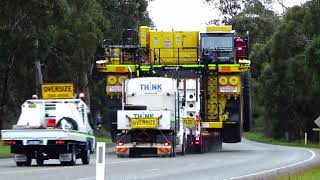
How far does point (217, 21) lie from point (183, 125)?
2847 inches

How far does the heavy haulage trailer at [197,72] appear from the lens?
3909 centimetres

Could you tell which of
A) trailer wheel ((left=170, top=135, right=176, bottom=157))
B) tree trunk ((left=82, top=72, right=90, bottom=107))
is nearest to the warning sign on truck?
trailer wheel ((left=170, top=135, right=176, bottom=157))

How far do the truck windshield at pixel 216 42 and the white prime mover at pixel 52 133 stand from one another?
1164 centimetres

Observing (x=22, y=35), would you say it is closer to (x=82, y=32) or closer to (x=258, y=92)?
(x=82, y=32)

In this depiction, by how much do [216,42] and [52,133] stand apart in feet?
50.5

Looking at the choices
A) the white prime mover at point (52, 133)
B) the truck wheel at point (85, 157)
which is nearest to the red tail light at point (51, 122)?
the white prime mover at point (52, 133)

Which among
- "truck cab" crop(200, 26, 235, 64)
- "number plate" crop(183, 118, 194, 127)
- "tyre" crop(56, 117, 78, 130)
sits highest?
"truck cab" crop(200, 26, 235, 64)

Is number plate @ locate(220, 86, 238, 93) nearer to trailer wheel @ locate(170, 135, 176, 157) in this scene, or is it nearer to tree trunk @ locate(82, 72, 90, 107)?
trailer wheel @ locate(170, 135, 176, 157)

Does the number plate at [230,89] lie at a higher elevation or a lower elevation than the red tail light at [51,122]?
higher

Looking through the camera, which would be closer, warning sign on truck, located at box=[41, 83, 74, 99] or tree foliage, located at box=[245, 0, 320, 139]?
warning sign on truck, located at box=[41, 83, 74, 99]

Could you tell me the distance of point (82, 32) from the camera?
53562mm

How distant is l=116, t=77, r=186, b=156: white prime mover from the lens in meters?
34.2

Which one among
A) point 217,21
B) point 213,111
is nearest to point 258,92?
point 217,21

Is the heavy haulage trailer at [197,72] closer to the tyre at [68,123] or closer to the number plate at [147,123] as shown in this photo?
the number plate at [147,123]
